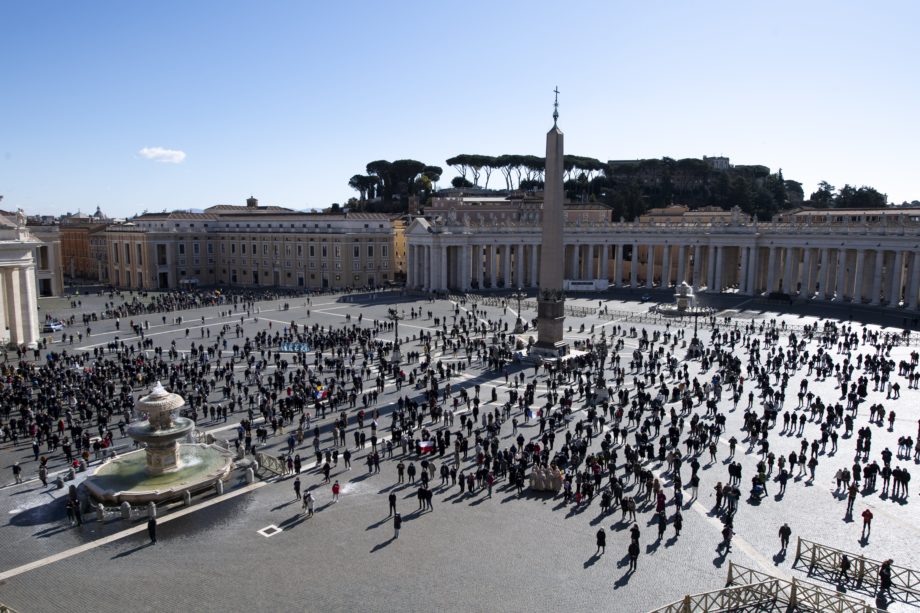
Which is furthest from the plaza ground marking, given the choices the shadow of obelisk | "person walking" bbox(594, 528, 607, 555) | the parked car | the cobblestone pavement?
the parked car

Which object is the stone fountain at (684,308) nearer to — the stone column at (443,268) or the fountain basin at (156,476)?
the stone column at (443,268)

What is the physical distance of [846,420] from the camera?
2200 cm

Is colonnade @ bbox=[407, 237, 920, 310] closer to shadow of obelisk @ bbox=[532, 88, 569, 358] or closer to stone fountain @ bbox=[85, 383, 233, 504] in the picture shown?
shadow of obelisk @ bbox=[532, 88, 569, 358]

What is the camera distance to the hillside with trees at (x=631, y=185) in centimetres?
8869

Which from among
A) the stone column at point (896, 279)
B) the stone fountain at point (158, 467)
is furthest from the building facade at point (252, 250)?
the stone fountain at point (158, 467)

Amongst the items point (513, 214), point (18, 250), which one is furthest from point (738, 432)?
point (513, 214)

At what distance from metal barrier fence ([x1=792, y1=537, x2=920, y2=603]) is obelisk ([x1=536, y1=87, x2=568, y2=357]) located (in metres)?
20.3

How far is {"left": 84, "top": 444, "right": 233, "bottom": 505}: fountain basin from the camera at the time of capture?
1711cm

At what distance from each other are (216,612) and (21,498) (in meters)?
8.49

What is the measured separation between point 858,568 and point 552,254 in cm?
2176

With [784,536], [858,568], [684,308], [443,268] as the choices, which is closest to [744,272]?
[684,308]

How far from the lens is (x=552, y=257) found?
33531 millimetres

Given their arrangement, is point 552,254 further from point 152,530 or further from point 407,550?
point 152,530

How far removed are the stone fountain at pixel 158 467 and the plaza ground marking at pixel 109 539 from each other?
673mm
